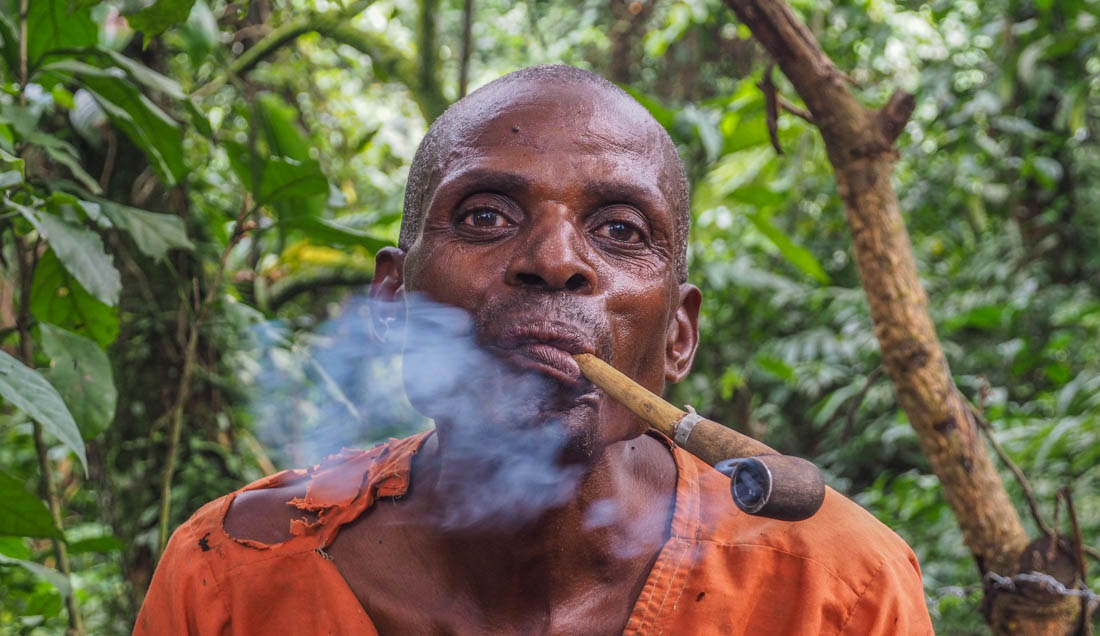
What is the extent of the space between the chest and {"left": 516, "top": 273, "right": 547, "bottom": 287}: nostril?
482 mm

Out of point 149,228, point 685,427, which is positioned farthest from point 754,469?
point 149,228

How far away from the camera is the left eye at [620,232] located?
61.4 inches

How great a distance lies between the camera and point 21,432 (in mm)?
3529

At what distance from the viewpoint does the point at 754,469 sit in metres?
0.92

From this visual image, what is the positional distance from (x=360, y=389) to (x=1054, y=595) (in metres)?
2.26

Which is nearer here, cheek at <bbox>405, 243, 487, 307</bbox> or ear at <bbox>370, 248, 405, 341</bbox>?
cheek at <bbox>405, 243, 487, 307</bbox>

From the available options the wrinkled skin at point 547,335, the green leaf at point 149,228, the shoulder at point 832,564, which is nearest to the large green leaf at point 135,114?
the green leaf at point 149,228

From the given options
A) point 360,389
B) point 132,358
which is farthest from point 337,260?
point 132,358

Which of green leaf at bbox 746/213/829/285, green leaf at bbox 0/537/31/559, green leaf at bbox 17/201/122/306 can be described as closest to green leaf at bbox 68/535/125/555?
green leaf at bbox 0/537/31/559

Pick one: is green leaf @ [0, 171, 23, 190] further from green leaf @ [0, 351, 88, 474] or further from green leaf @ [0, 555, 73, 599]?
green leaf @ [0, 555, 73, 599]

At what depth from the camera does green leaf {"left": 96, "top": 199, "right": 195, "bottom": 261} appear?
193 centimetres

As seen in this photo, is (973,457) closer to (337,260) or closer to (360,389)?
(360,389)

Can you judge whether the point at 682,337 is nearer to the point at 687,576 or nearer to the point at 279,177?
the point at 687,576

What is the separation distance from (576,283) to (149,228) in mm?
1009
